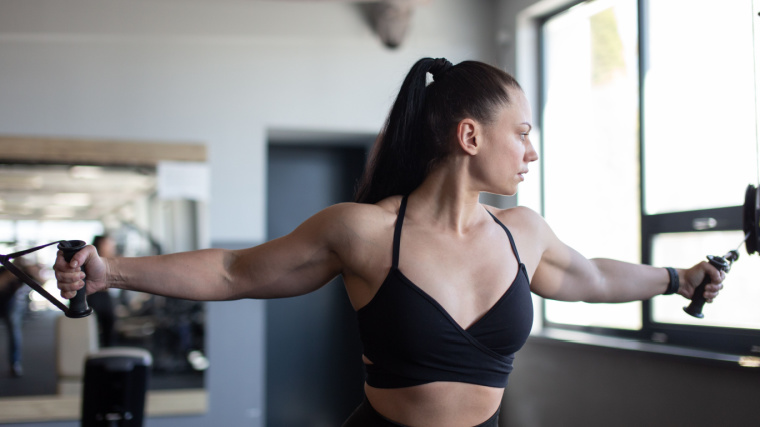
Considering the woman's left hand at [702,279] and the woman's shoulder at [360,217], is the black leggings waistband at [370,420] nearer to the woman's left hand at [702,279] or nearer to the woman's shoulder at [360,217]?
the woman's shoulder at [360,217]

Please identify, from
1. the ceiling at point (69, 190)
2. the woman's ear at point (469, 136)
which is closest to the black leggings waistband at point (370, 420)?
the woman's ear at point (469, 136)

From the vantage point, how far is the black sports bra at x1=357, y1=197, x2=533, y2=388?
129cm

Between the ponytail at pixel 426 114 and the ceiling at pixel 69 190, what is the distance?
9.09ft

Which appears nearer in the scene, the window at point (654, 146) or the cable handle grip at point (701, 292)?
the cable handle grip at point (701, 292)

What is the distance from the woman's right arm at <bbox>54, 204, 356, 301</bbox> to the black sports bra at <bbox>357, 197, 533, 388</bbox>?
0.39ft

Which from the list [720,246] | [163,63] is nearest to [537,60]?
[720,246]

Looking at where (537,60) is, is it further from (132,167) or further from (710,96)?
(132,167)

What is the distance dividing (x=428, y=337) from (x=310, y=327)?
3336 mm

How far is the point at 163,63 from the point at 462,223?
9.90 ft

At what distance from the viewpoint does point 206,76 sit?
4.02 meters

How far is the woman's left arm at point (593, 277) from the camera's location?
5.17ft

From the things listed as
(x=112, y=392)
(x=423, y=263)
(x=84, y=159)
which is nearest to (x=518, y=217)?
(x=423, y=263)

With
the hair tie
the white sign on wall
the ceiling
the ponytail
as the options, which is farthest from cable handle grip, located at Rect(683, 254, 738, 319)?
the ceiling

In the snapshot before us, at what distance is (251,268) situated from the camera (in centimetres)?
135
